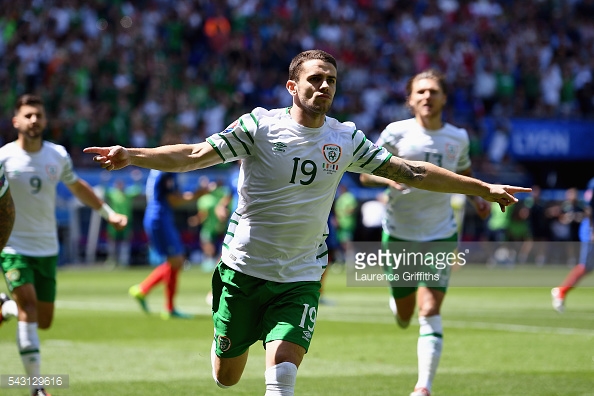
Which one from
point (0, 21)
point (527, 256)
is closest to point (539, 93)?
point (527, 256)

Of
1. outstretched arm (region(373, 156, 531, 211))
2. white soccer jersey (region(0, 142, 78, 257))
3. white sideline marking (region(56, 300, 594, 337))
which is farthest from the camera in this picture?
white sideline marking (region(56, 300, 594, 337))

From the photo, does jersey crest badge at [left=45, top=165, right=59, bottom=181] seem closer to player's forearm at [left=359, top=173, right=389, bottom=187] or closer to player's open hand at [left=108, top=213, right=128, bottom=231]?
player's open hand at [left=108, top=213, right=128, bottom=231]

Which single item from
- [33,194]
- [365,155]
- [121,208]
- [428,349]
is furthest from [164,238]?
[121,208]

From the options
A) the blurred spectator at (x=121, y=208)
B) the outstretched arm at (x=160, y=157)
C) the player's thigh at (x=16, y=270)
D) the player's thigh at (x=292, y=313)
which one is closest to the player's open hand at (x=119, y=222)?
the player's thigh at (x=16, y=270)

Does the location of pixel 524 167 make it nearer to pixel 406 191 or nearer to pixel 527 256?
pixel 527 256

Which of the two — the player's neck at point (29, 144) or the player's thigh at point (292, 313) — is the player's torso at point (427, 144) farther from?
the player's neck at point (29, 144)

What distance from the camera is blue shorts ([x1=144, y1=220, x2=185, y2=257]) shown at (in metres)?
15.9

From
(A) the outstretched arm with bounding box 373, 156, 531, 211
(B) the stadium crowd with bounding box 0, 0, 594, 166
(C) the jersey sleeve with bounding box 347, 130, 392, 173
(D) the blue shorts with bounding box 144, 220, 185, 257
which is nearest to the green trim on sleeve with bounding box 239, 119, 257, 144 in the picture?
(C) the jersey sleeve with bounding box 347, 130, 392, 173

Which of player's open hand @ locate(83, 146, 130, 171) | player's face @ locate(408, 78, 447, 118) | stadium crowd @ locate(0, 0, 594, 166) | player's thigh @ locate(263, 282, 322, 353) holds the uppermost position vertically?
stadium crowd @ locate(0, 0, 594, 166)

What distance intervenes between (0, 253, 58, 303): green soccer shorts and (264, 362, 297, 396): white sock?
362 centimetres

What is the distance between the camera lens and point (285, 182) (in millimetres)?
6594

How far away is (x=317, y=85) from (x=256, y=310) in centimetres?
154

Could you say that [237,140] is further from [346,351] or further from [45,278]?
[346,351]

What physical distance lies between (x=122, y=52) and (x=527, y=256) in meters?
14.6
